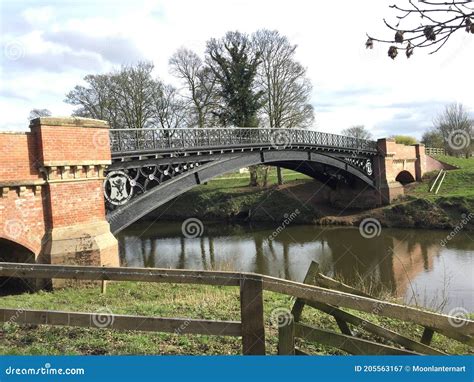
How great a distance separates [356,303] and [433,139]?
57.7 m

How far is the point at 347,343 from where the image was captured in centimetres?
373

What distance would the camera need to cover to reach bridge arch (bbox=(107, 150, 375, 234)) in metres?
12.0

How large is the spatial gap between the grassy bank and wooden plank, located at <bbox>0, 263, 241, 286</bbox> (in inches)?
32.3

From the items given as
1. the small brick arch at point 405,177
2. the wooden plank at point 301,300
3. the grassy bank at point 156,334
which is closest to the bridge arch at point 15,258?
the grassy bank at point 156,334

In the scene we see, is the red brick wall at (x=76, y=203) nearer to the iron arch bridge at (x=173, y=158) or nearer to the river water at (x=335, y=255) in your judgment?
the iron arch bridge at (x=173, y=158)

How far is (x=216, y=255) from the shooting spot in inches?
789

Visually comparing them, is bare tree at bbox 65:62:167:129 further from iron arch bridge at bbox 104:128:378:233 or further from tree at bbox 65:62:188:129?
iron arch bridge at bbox 104:128:378:233

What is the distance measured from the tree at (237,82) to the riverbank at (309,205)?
5.54 m

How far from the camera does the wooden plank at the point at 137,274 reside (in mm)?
3615

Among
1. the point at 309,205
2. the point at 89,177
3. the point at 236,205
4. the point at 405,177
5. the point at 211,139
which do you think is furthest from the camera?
the point at 405,177

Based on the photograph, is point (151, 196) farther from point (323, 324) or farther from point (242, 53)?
point (242, 53)

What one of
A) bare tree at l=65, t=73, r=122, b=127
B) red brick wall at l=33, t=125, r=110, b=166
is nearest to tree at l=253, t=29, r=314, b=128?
bare tree at l=65, t=73, r=122, b=127

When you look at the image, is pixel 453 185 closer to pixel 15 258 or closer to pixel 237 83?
pixel 237 83

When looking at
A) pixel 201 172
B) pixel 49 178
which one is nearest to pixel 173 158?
pixel 201 172
